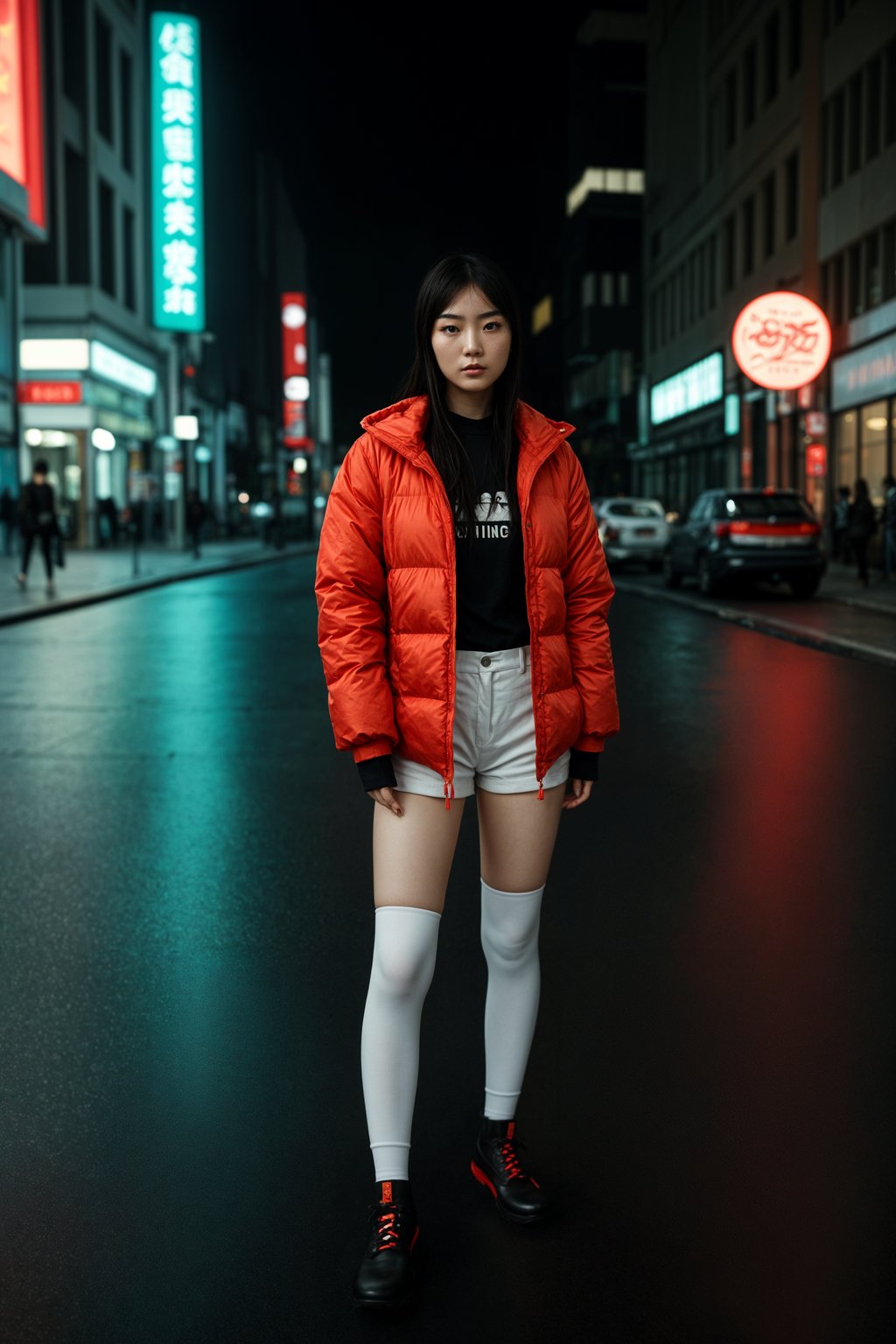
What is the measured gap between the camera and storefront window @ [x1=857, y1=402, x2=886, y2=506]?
31656mm

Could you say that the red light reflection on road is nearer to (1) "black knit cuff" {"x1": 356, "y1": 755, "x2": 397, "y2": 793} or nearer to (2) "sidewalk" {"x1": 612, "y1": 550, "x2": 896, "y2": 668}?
(1) "black knit cuff" {"x1": 356, "y1": 755, "x2": 397, "y2": 793}

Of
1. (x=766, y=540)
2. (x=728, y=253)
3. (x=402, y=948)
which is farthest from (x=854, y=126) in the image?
(x=402, y=948)

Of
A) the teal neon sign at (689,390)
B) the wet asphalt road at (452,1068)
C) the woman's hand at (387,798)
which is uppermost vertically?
the teal neon sign at (689,390)

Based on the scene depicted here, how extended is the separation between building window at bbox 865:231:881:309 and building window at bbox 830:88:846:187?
312 centimetres

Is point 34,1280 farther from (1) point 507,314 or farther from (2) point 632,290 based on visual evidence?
(2) point 632,290

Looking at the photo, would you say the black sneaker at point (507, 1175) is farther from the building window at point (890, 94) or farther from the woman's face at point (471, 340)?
the building window at point (890, 94)

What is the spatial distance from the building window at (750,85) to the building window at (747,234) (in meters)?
2.37

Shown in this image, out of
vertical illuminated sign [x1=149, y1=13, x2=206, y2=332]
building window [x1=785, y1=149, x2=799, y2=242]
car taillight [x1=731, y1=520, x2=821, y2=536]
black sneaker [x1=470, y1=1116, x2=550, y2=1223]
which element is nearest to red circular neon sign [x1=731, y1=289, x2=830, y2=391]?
car taillight [x1=731, y1=520, x2=821, y2=536]

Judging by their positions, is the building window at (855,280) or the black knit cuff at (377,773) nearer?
the black knit cuff at (377,773)

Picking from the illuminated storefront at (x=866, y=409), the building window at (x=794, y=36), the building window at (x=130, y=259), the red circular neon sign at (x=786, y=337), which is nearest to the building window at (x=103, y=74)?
the building window at (x=130, y=259)

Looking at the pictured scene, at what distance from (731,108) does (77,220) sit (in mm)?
20768

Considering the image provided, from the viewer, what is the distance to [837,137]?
36.2m

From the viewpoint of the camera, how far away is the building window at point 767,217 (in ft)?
141

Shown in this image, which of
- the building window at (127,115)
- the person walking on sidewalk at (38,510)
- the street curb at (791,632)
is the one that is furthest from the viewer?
the building window at (127,115)
